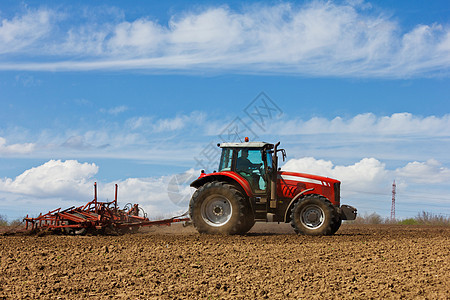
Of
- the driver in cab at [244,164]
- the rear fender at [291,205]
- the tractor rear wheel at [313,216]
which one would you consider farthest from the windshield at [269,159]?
the tractor rear wheel at [313,216]

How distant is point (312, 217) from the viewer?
13695mm

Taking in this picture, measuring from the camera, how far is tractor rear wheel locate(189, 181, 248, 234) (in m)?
13.5

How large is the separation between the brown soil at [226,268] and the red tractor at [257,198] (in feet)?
1.90

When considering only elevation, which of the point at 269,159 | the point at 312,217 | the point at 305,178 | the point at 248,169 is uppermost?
the point at 269,159

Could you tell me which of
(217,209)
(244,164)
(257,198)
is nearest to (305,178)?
(257,198)

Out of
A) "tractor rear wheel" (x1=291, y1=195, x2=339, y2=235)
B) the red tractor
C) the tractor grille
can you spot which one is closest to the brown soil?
"tractor rear wheel" (x1=291, y1=195, x2=339, y2=235)

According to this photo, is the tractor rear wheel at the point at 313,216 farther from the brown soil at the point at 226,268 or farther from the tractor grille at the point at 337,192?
the tractor grille at the point at 337,192

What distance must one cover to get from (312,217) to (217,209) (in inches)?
104

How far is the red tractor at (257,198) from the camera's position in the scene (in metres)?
13.5

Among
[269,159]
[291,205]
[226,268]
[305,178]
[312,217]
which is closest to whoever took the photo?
[226,268]

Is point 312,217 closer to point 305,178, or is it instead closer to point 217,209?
point 305,178

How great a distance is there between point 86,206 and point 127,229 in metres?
1.63

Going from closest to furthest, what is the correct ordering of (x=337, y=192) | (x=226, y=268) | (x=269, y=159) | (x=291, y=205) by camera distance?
(x=226, y=268)
(x=291, y=205)
(x=269, y=159)
(x=337, y=192)

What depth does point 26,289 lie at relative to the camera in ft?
→ 26.5
